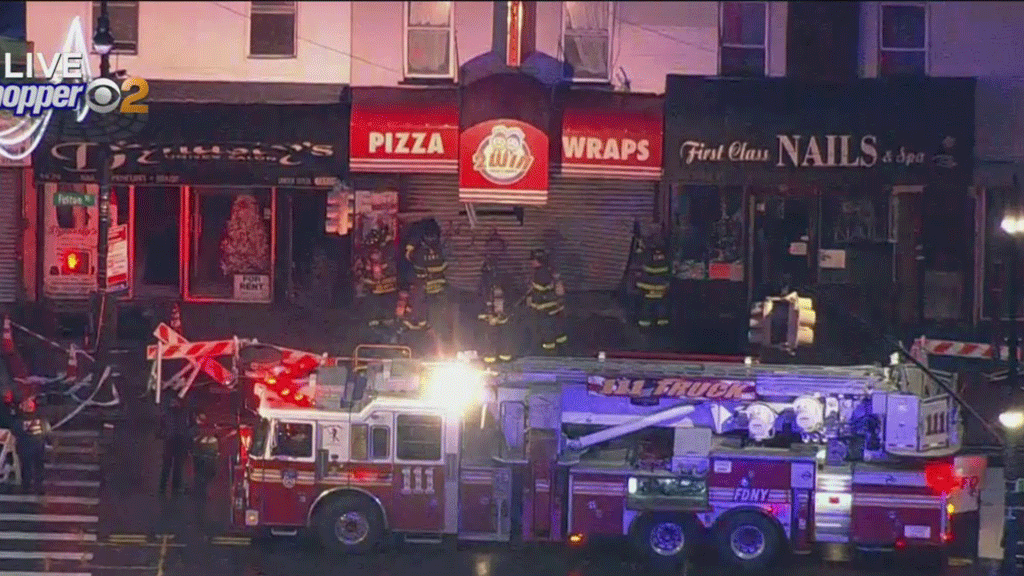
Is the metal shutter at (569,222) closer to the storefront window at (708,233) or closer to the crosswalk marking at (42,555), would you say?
the storefront window at (708,233)

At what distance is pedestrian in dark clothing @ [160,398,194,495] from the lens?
25891 millimetres

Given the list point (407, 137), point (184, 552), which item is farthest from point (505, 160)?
point (184, 552)

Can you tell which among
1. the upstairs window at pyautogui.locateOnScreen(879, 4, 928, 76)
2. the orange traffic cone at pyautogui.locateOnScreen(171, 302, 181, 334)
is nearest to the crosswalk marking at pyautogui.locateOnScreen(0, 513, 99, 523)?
the orange traffic cone at pyautogui.locateOnScreen(171, 302, 181, 334)

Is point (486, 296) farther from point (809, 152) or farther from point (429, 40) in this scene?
point (809, 152)

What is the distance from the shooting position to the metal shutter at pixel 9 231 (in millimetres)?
32844

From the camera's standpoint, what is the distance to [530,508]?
75.9 ft

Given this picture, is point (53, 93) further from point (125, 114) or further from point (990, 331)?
point (990, 331)

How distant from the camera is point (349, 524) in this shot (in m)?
23.2

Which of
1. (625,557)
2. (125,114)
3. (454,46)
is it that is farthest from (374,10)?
(625,557)

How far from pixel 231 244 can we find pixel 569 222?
234 inches

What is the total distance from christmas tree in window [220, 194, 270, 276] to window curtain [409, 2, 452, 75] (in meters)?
4.01

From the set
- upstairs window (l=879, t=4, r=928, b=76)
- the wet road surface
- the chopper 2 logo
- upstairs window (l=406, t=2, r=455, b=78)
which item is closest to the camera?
the wet road surface

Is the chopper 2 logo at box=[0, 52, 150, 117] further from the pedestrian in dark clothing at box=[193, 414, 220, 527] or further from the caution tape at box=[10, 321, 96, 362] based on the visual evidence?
the pedestrian in dark clothing at box=[193, 414, 220, 527]

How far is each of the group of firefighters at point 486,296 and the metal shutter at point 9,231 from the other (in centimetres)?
606
